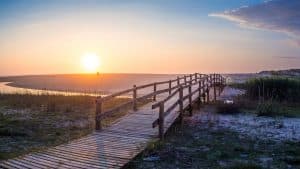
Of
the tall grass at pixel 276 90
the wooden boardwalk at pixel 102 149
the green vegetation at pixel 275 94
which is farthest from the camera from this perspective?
the tall grass at pixel 276 90

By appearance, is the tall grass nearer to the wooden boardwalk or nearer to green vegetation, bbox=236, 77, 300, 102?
green vegetation, bbox=236, 77, 300, 102

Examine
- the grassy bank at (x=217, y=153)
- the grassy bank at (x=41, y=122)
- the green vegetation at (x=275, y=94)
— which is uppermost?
the green vegetation at (x=275, y=94)

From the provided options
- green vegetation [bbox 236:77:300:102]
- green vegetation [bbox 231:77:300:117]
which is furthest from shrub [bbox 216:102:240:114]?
green vegetation [bbox 236:77:300:102]

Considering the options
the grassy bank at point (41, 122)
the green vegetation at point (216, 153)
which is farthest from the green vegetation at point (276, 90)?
the green vegetation at point (216, 153)

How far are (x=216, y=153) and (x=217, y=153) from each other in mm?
28

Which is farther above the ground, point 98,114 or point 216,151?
point 98,114

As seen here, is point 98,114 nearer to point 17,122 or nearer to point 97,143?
point 97,143

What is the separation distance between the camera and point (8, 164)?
8.79 metres

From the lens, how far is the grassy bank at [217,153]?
969 centimetres

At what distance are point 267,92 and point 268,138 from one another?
13.9 m

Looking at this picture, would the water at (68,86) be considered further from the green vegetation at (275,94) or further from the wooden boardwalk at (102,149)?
the wooden boardwalk at (102,149)

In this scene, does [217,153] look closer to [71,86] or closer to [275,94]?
[275,94]

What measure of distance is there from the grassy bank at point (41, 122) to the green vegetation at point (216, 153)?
3.51 metres

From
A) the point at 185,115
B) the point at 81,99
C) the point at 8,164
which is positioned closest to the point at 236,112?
the point at 185,115
